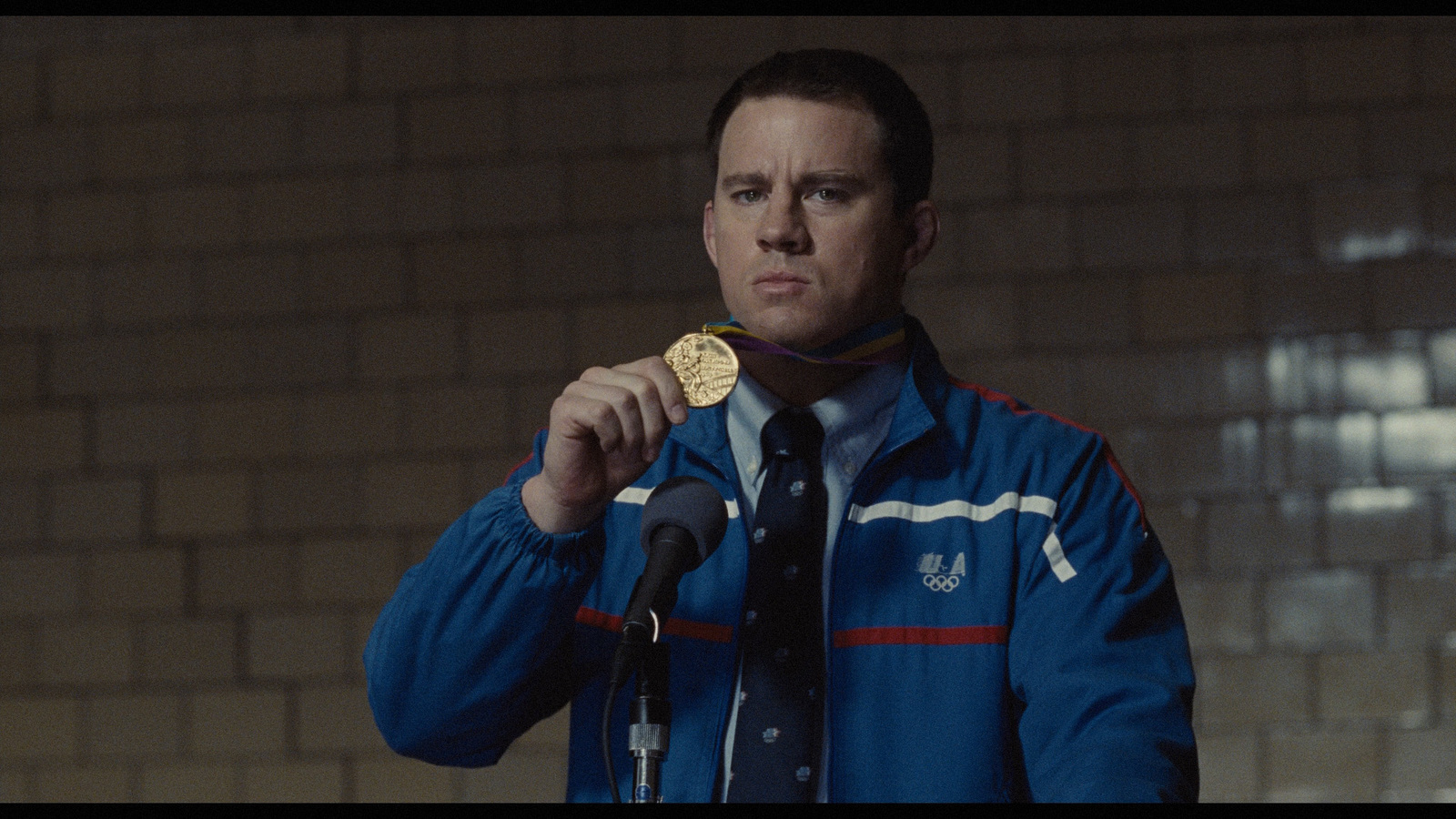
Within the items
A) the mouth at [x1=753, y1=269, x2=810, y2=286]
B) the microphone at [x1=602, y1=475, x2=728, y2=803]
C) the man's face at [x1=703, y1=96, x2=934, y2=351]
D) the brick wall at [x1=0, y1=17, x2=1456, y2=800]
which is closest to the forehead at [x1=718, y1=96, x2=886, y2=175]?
the man's face at [x1=703, y1=96, x2=934, y2=351]

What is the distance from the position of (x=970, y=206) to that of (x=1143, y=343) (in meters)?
0.49

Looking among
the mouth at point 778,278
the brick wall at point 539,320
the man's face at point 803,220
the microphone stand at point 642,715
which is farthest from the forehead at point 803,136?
the brick wall at point 539,320

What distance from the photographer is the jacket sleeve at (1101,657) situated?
126cm

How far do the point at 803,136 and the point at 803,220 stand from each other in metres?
0.09

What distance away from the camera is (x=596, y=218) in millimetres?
3578

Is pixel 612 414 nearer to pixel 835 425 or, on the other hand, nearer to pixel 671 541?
pixel 671 541

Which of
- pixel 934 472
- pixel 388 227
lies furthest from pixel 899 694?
pixel 388 227

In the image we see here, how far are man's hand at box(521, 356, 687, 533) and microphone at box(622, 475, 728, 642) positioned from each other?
2.9 inches

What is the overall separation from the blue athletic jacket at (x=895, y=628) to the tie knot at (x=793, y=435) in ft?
0.15

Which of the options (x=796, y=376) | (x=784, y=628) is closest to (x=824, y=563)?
(x=784, y=628)

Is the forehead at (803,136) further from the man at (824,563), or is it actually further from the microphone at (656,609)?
the microphone at (656,609)

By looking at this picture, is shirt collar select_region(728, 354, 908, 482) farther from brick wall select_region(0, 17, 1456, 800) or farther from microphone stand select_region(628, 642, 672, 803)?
brick wall select_region(0, 17, 1456, 800)

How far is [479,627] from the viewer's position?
1392 mm
